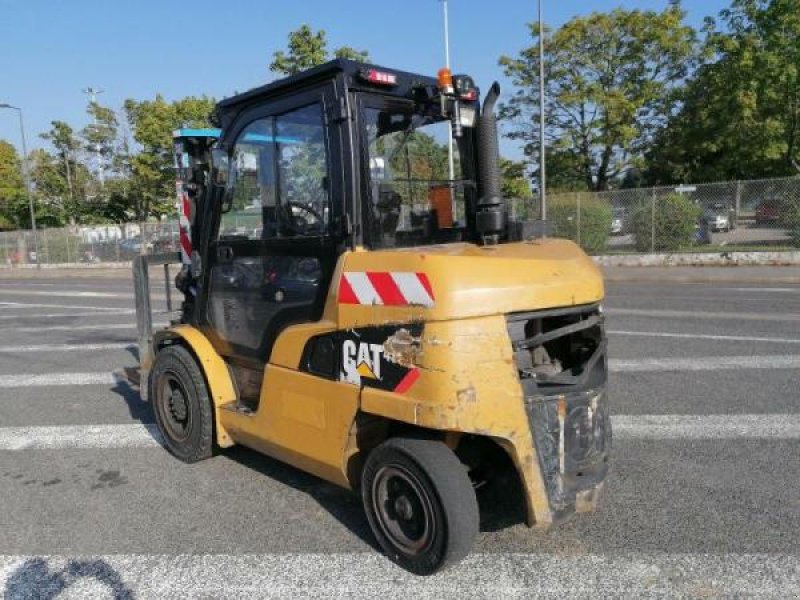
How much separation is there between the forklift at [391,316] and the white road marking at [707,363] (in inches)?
135

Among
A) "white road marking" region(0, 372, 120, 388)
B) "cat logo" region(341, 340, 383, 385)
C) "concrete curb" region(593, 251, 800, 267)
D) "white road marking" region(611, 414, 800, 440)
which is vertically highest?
"cat logo" region(341, 340, 383, 385)

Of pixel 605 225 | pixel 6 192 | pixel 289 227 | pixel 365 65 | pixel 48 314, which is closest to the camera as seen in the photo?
pixel 365 65

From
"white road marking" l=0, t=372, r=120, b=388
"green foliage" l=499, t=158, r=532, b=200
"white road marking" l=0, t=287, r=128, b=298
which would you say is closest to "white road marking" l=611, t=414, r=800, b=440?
"white road marking" l=0, t=372, r=120, b=388

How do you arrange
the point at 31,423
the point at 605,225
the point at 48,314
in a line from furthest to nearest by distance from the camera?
the point at 605,225 → the point at 48,314 → the point at 31,423

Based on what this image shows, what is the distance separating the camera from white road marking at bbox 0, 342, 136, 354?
9055 millimetres

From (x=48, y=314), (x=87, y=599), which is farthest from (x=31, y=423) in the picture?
(x=48, y=314)

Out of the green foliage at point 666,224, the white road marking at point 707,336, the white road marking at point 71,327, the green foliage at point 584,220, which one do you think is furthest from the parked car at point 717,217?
the white road marking at point 71,327

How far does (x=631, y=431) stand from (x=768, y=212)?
54.1ft

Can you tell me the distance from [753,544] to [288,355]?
2.57 metres

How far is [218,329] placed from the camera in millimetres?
4387

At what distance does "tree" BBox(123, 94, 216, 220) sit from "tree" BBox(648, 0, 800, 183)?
87.7ft

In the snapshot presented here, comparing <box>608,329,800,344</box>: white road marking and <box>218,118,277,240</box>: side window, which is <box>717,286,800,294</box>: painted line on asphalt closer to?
<box>608,329,800,344</box>: white road marking

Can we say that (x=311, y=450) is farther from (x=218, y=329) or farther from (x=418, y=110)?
(x=418, y=110)

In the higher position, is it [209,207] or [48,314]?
[209,207]
